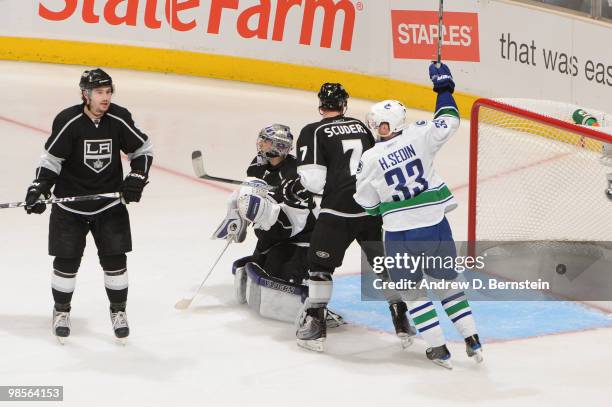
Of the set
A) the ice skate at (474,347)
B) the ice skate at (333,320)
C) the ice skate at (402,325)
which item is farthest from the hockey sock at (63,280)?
the ice skate at (474,347)

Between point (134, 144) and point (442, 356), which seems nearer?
point (442, 356)

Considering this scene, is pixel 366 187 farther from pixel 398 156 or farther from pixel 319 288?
pixel 319 288

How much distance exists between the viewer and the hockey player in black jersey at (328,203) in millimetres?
4930

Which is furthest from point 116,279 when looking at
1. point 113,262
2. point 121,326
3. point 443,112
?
point 443,112

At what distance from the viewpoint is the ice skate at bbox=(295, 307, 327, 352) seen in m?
4.95

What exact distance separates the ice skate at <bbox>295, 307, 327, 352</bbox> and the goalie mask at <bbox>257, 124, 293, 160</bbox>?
0.80 meters

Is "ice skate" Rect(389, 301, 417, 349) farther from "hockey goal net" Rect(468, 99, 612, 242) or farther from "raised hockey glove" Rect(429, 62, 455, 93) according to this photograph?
"hockey goal net" Rect(468, 99, 612, 242)

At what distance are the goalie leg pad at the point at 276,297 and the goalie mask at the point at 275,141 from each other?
1.89 feet

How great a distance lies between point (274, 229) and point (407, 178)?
3.27 ft

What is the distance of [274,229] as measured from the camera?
17.9ft

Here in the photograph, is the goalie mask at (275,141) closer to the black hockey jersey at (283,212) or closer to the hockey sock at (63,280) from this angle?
the black hockey jersey at (283,212)

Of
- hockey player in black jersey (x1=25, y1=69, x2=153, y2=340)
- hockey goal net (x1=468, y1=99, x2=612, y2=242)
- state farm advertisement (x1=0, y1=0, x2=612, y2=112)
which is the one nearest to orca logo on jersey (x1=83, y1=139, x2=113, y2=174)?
hockey player in black jersey (x1=25, y1=69, x2=153, y2=340)

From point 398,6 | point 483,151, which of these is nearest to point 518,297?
point 483,151

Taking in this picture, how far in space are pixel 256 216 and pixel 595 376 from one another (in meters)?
1.65
